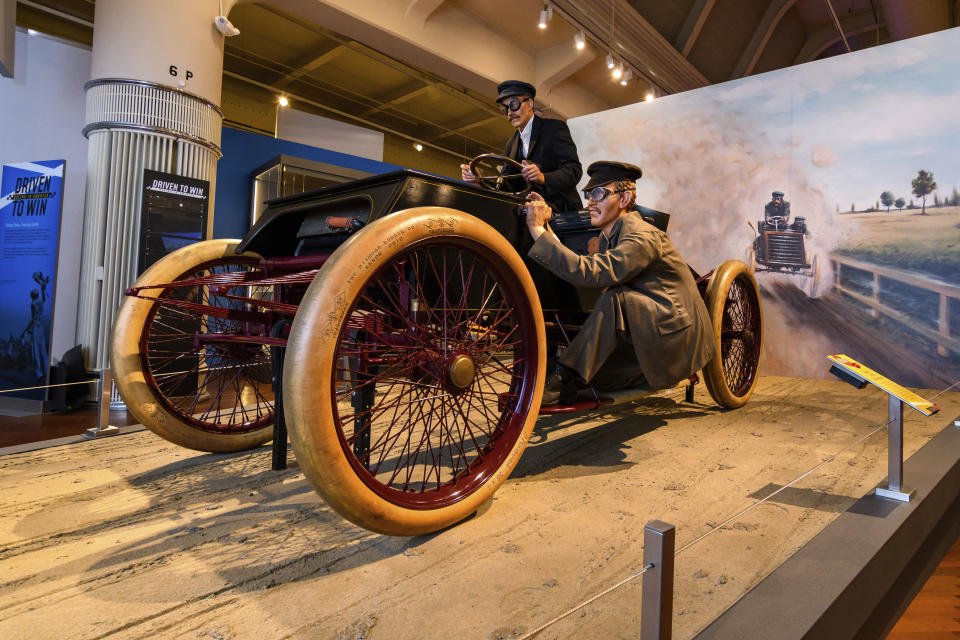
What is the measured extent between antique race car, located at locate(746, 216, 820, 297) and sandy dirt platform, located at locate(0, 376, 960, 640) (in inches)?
126

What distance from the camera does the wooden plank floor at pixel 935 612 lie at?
86.7 inches

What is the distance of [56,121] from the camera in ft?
16.2

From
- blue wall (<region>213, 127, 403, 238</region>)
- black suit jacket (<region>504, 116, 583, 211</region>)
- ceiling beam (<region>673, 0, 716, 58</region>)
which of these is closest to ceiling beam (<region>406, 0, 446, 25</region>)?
blue wall (<region>213, 127, 403, 238</region>)

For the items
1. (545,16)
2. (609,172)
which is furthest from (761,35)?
(609,172)

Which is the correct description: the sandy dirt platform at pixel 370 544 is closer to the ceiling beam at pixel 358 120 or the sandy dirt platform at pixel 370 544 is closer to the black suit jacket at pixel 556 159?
the black suit jacket at pixel 556 159

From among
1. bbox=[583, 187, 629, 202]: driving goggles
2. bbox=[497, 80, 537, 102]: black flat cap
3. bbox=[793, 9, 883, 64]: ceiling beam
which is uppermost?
bbox=[793, 9, 883, 64]: ceiling beam

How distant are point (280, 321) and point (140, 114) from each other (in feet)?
10.1

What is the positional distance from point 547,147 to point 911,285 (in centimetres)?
398

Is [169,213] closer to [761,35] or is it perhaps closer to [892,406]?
[892,406]

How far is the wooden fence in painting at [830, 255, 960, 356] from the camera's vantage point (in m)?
4.59

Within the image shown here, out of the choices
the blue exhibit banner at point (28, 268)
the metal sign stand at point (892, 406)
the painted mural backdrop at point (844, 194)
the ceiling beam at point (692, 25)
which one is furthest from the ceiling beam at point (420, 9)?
the metal sign stand at point (892, 406)

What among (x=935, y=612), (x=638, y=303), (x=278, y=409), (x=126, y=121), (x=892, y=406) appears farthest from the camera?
(x=126, y=121)

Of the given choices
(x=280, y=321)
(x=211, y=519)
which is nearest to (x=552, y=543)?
(x=211, y=519)

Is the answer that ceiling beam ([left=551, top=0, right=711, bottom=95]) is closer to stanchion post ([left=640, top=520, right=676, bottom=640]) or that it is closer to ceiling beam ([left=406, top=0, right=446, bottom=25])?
ceiling beam ([left=406, top=0, right=446, bottom=25])
